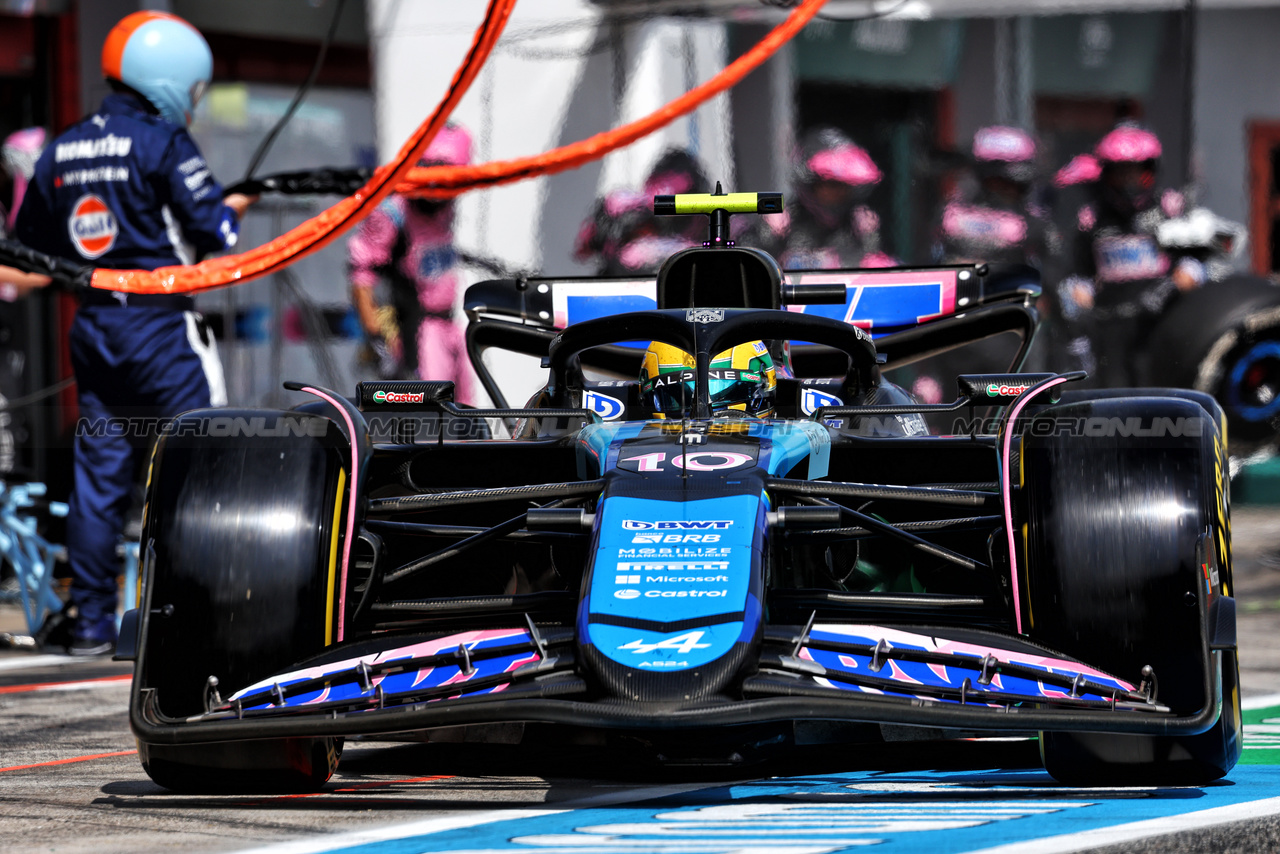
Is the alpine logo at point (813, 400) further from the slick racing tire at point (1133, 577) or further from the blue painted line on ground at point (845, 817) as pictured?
the blue painted line on ground at point (845, 817)

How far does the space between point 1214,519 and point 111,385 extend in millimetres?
4394

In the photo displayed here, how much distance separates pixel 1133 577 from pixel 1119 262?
9.47m

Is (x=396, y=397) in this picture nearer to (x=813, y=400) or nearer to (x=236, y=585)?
(x=236, y=585)

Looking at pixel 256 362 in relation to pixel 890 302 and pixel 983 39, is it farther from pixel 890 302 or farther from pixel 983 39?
pixel 890 302

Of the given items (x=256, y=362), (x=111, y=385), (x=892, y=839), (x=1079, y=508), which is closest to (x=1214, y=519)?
(x=1079, y=508)

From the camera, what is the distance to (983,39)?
12961 millimetres

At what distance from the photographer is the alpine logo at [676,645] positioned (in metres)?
3.46

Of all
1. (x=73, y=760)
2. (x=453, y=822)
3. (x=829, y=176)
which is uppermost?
(x=829, y=176)

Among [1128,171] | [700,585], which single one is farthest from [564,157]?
[1128,171]

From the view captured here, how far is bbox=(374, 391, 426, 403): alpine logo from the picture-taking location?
4.61 m

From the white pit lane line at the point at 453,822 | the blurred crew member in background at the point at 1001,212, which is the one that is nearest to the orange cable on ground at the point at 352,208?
the white pit lane line at the point at 453,822

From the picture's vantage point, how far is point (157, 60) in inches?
280

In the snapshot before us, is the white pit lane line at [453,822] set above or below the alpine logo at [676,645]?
below

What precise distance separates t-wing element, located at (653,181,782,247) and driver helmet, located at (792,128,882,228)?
724 cm
